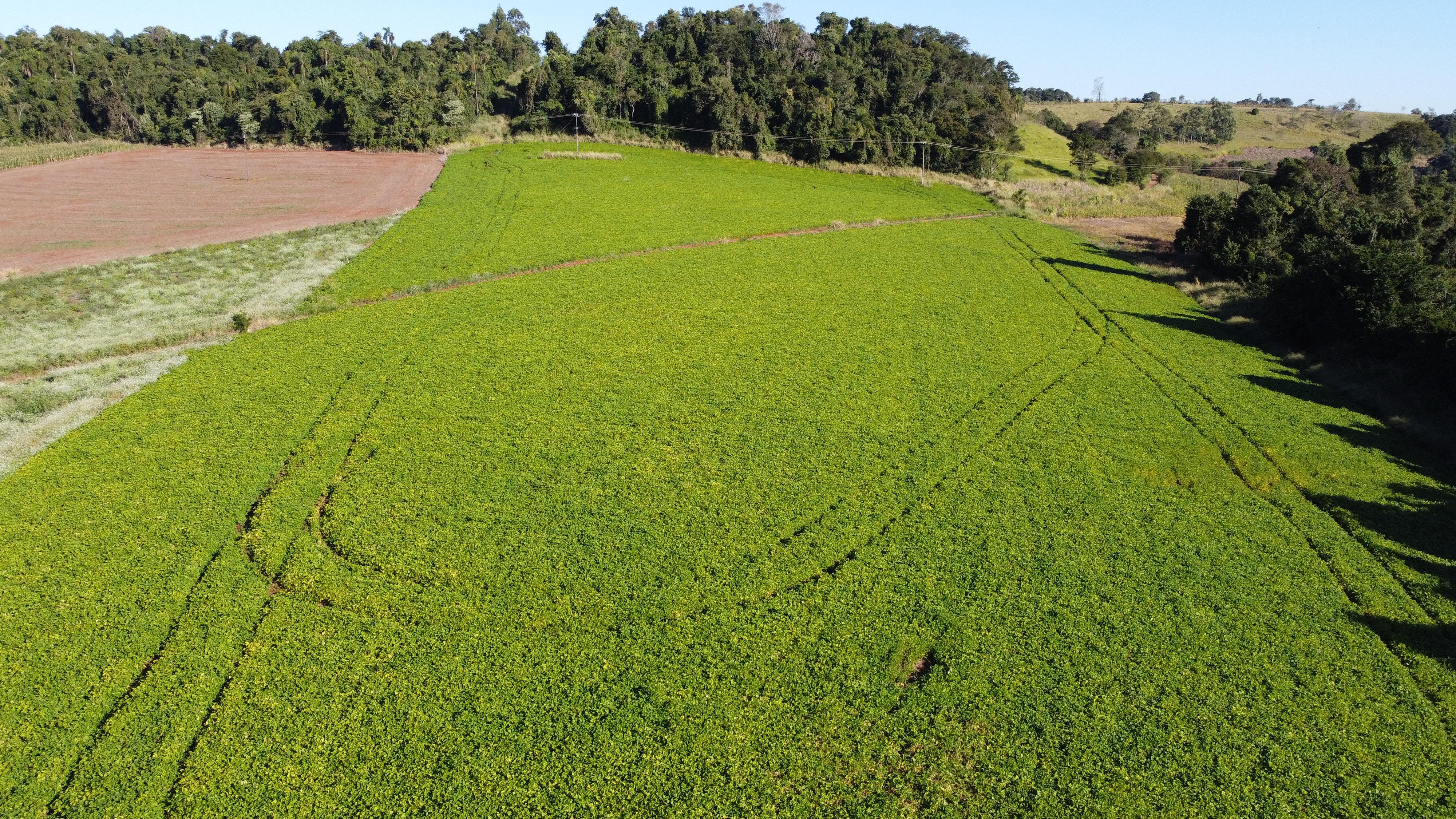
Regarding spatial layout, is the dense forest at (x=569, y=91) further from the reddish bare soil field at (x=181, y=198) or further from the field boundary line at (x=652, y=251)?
the field boundary line at (x=652, y=251)

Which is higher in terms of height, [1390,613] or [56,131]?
[56,131]

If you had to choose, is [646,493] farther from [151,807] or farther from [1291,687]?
[1291,687]

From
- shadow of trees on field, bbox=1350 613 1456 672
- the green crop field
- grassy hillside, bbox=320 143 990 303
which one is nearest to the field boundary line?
grassy hillside, bbox=320 143 990 303

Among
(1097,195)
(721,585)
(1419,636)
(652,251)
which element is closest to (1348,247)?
(1419,636)

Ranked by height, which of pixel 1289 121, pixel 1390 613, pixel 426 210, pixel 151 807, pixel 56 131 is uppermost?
pixel 1289 121

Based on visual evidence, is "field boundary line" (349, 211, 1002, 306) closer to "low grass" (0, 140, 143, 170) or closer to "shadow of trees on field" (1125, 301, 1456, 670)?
"shadow of trees on field" (1125, 301, 1456, 670)

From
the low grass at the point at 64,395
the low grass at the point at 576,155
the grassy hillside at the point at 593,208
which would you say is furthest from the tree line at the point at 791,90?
the low grass at the point at 64,395

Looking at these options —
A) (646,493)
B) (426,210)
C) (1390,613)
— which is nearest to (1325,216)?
(1390,613)
